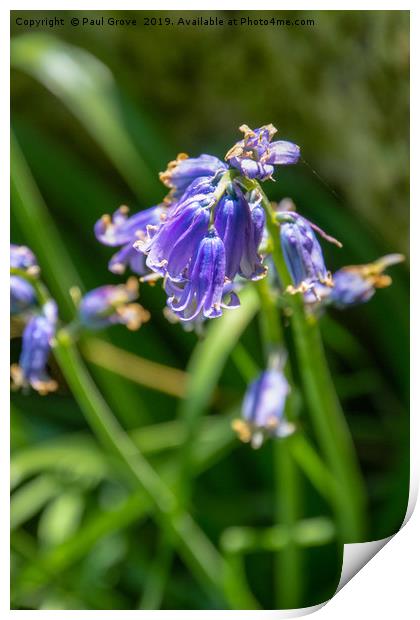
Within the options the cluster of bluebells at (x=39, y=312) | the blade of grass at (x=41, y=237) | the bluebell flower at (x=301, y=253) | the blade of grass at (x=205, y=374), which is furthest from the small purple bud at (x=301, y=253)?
the blade of grass at (x=41, y=237)

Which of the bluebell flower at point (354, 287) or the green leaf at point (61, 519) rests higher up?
the bluebell flower at point (354, 287)

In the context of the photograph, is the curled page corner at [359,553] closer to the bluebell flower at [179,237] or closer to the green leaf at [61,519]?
the green leaf at [61,519]

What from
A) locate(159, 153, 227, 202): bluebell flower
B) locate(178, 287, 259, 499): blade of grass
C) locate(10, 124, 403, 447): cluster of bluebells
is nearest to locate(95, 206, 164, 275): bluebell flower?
locate(10, 124, 403, 447): cluster of bluebells

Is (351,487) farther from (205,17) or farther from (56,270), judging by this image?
(205,17)

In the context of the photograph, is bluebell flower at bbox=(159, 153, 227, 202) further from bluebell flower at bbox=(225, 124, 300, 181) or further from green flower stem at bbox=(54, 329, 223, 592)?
green flower stem at bbox=(54, 329, 223, 592)
